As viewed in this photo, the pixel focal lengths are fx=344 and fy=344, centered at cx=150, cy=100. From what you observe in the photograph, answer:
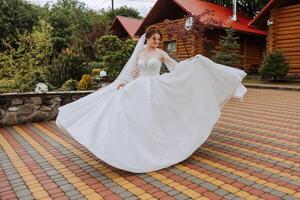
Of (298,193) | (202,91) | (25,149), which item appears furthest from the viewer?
(25,149)

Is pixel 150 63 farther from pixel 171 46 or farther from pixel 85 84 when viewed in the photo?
pixel 171 46

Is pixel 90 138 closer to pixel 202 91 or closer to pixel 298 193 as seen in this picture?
pixel 202 91

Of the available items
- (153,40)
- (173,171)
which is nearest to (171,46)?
(153,40)

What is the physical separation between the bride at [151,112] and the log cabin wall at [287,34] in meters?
11.7

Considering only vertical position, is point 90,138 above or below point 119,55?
below

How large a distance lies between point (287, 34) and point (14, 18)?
1896cm

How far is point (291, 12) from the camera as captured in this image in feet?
51.0

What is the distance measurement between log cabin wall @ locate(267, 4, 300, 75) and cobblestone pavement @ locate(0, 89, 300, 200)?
10.4m

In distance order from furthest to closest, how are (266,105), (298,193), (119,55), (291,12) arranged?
(291,12), (119,55), (266,105), (298,193)

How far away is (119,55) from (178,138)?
922 cm

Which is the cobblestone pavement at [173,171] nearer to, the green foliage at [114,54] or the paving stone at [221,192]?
the paving stone at [221,192]

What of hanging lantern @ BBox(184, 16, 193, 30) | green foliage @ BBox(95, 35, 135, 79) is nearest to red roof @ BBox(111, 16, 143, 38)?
hanging lantern @ BBox(184, 16, 193, 30)

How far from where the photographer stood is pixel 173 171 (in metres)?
3.97

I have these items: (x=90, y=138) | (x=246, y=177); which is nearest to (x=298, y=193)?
(x=246, y=177)
